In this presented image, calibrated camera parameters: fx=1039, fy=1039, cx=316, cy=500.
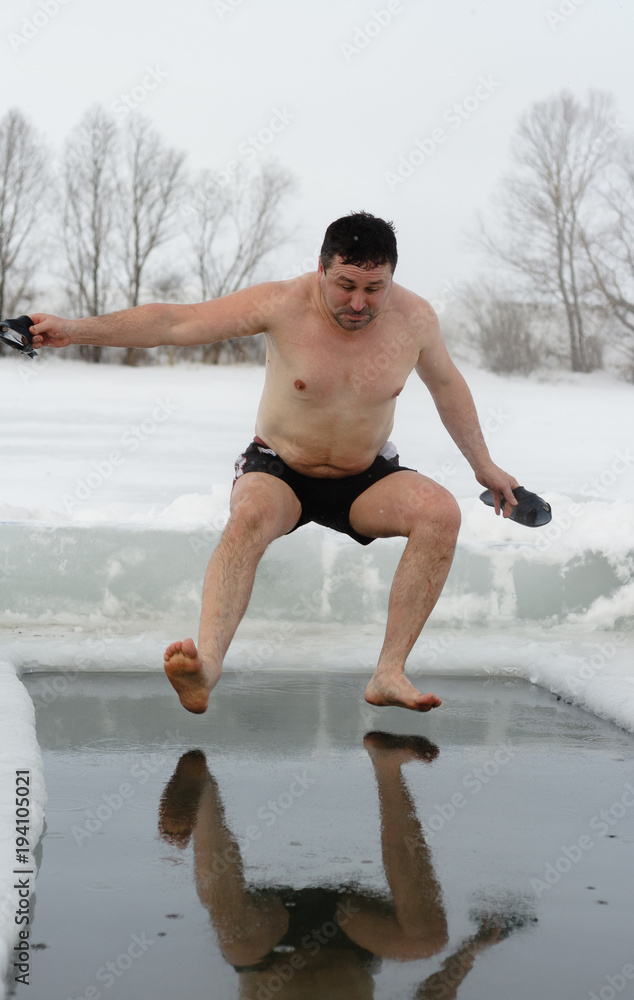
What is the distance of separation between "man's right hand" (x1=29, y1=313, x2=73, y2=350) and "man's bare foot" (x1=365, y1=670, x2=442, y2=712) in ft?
3.02

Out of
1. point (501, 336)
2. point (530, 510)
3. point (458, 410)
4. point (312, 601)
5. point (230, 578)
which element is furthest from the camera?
point (501, 336)

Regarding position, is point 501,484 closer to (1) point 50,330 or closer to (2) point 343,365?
(2) point 343,365

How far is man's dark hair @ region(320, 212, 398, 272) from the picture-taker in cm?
212

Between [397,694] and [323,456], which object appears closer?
[397,694]

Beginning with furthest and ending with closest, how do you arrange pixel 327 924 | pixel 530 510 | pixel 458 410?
1. pixel 458 410
2. pixel 530 510
3. pixel 327 924

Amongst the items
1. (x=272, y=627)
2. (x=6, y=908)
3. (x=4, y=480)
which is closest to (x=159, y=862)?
(x=6, y=908)

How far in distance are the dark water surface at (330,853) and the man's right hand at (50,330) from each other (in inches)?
30.2

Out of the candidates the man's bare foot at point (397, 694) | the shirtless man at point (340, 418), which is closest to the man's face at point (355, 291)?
the shirtless man at point (340, 418)

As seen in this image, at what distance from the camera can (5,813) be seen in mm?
1523

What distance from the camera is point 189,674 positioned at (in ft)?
6.17

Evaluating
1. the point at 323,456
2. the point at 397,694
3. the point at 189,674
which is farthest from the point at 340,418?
the point at 189,674

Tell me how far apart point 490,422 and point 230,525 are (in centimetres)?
987

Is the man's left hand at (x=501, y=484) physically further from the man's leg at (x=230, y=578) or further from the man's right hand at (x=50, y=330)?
the man's right hand at (x=50, y=330)

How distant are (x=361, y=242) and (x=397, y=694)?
918 mm
